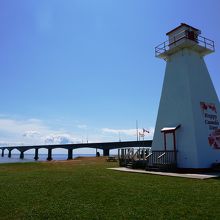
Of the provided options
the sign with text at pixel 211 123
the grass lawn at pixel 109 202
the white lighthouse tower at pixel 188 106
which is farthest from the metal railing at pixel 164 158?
the grass lawn at pixel 109 202

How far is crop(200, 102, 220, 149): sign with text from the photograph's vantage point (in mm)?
19373

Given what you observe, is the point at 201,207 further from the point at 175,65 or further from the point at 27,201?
the point at 175,65

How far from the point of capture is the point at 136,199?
8.49 meters

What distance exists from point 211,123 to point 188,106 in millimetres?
2386

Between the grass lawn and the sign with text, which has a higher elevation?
the sign with text

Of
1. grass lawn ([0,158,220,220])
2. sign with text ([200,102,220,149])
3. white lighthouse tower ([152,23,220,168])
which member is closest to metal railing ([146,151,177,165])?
white lighthouse tower ([152,23,220,168])

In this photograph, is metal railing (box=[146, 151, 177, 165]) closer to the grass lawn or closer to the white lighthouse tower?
the white lighthouse tower

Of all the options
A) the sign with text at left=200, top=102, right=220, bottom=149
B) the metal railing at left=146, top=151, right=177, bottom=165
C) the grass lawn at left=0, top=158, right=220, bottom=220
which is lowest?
the grass lawn at left=0, top=158, right=220, bottom=220

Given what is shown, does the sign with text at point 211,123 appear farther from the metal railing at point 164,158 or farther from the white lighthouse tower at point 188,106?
the metal railing at point 164,158

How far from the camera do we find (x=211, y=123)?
1992cm

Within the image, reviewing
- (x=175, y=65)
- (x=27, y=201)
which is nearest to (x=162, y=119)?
(x=175, y=65)

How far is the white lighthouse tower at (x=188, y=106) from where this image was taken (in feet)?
61.1

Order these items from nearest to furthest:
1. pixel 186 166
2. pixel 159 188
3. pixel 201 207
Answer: pixel 201 207, pixel 159 188, pixel 186 166

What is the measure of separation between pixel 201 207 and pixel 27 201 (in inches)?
206
